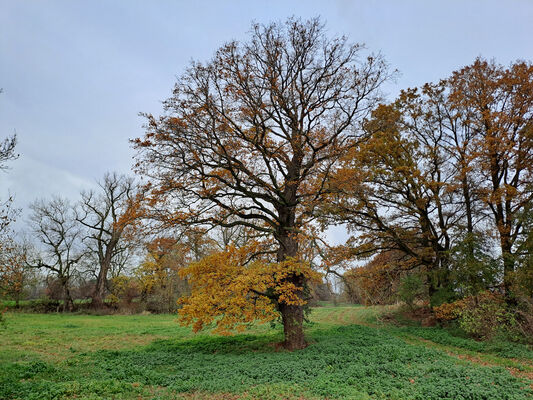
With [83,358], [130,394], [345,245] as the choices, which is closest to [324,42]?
[345,245]

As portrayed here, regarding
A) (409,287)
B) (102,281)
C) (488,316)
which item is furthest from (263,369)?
(102,281)

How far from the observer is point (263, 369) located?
8703mm

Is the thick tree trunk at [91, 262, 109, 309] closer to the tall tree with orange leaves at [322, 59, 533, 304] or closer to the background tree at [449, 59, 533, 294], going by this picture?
the tall tree with orange leaves at [322, 59, 533, 304]

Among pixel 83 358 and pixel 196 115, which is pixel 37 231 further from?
pixel 196 115

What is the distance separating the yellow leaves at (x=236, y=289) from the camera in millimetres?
9936

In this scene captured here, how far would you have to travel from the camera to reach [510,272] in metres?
13.2

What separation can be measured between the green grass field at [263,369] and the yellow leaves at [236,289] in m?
1.34

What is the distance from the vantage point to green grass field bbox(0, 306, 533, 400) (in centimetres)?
689

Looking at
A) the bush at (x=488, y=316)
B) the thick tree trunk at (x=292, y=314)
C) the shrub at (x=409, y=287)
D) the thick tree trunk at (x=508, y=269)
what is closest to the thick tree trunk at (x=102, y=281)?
the thick tree trunk at (x=292, y=314)

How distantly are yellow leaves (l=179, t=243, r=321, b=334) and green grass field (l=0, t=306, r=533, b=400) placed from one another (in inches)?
52.9

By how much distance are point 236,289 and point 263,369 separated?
7.71 ft

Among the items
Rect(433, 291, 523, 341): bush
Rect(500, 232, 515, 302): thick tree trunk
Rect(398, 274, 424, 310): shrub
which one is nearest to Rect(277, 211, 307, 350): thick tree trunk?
Rect(398, 274, 424, 310): shrub

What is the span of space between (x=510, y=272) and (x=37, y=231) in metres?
38.6

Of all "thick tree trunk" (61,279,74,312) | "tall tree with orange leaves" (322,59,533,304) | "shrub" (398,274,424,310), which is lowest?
"thick tree trunk" (61,279,74,312)
